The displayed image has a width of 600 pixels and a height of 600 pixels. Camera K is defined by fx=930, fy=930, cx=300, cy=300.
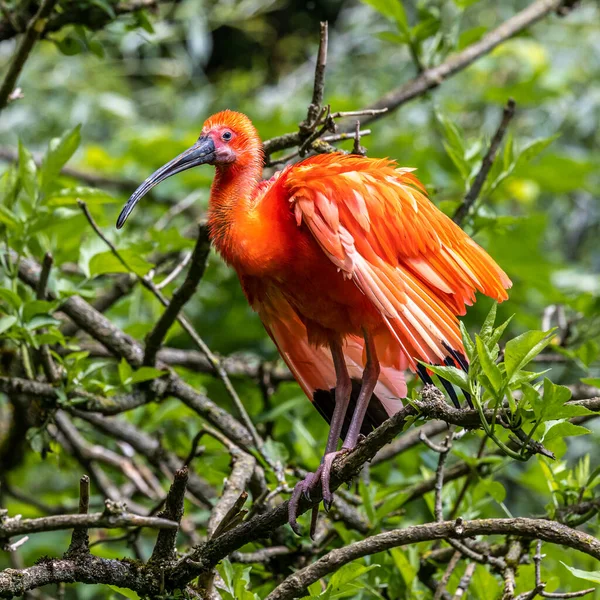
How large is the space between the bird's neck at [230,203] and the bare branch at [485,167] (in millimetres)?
919

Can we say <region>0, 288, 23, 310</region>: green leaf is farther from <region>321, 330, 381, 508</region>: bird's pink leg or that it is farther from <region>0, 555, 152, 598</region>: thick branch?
<region>321, 330, 381, 508</region>: bird's pink leg

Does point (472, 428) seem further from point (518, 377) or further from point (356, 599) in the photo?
A: point (356, 599)

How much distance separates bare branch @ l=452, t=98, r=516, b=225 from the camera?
154 inches

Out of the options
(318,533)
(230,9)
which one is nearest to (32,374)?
(318,533)

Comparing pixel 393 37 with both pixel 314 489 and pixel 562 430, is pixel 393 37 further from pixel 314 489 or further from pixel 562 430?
pixel 562 430

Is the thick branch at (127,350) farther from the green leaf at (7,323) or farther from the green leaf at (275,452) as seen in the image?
the green leaf at (7,323)

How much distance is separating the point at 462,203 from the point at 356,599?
1.71 m

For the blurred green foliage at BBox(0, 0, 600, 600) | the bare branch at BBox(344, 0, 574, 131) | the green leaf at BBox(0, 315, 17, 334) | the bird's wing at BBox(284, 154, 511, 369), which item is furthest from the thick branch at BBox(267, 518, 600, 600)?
the bare branch at BBox(344, 0, 574, 131)

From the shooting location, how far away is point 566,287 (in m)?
6.44

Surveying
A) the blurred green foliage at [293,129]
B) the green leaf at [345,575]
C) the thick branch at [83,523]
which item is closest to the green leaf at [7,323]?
the blurred green foliage at [293,129]

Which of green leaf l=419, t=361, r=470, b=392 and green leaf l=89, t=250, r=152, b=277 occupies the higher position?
green leaf l=89, t=250, r=152, b=277

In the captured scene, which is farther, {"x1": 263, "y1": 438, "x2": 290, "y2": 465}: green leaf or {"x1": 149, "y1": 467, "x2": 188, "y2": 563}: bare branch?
{"x1": 263, "y1": 438, "x2": 290, "y2": 465}: green leaf

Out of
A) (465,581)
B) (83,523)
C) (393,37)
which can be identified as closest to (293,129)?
(393,37)

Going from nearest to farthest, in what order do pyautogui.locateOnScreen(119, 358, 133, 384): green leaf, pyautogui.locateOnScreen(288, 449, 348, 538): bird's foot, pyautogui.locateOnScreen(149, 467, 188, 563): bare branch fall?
A: pyautogui.locateOnScreen(149, 467, 188, 563): bare branch, pyautogui.locateOnScreen(288, 449, 348, 538): bird's foot, pyautogui.locateOnScreen(119, 358, 133, 384): green leaf
